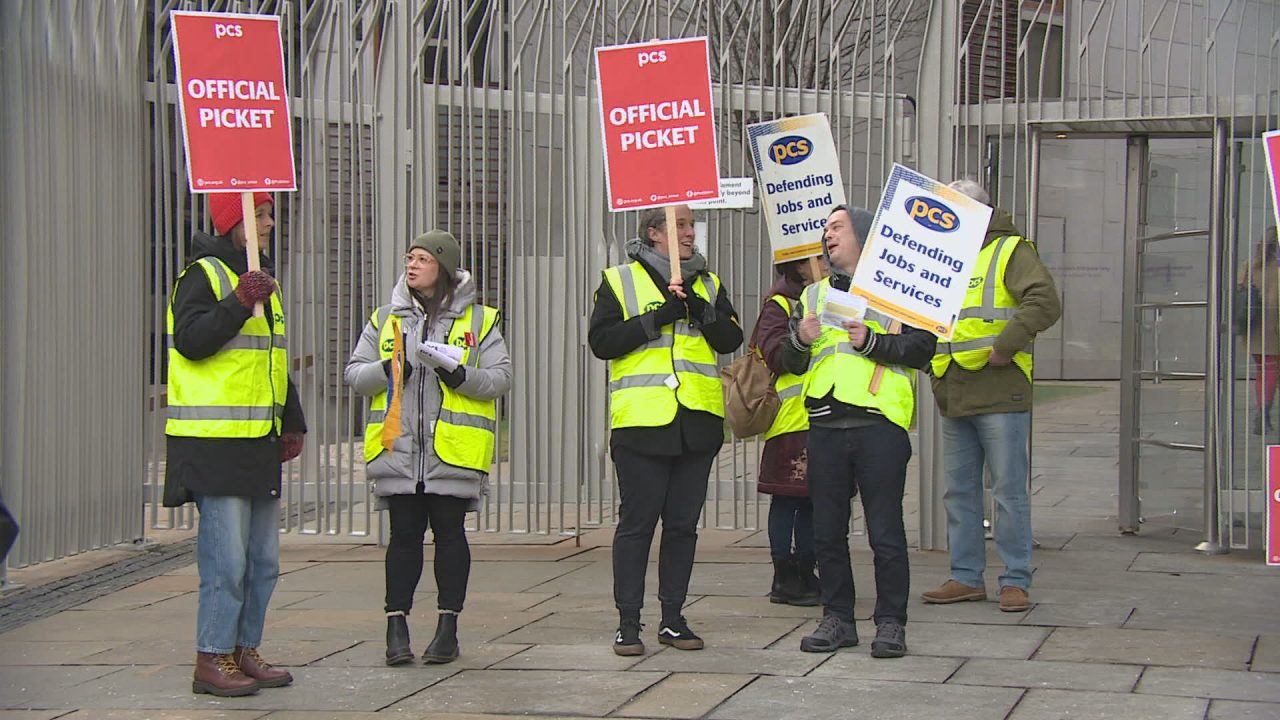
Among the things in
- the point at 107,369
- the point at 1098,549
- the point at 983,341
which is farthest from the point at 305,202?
the point at 1098,549

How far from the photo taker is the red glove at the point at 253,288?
5586mm

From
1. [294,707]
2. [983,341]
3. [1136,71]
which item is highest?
[1136,71]

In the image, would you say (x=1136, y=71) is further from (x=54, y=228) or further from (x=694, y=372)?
(x=54, y=228)

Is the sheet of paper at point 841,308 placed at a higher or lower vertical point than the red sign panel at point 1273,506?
higher

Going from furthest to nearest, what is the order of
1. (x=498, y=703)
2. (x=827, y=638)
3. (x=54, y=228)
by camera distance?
(x=54, y=228)
(x=827, y=638)
(x=498, y=703)

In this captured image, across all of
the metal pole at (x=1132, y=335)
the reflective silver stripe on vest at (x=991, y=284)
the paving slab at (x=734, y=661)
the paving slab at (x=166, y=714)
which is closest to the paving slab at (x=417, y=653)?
the paving slab at (x=734, y=661)

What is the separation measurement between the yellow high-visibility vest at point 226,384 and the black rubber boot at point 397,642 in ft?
2.96

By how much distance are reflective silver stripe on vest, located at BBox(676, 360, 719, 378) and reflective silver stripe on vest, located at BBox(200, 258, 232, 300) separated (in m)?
1.72

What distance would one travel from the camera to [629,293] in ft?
21.0

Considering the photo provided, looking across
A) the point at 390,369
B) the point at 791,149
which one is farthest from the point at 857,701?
the point at 791,149

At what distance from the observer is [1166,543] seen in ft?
29.6

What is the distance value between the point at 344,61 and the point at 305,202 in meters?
0.83

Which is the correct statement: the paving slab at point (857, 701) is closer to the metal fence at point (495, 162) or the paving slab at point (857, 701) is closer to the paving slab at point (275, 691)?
the paving slab at point (275, 691)

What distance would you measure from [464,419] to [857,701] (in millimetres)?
1804
